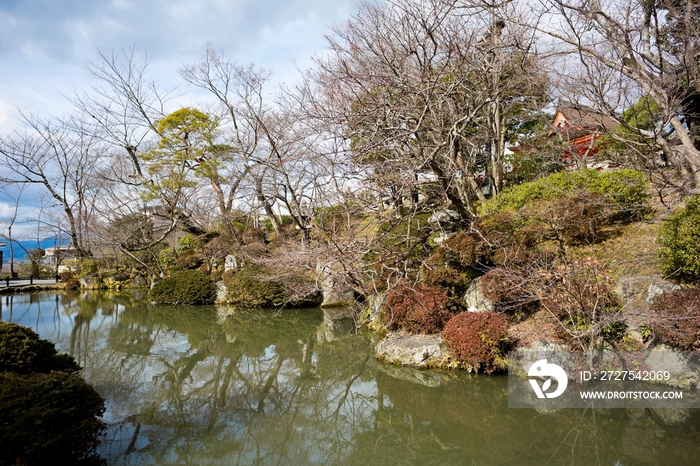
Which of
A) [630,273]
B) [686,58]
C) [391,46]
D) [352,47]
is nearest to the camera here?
[686,58]

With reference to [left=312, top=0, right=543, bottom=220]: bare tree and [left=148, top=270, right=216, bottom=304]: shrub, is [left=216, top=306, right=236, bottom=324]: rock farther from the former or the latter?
[left=312, top=0, right=543, bottom=220]: bare tree

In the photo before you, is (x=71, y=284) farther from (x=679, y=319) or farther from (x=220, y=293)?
(x=679, y=319)

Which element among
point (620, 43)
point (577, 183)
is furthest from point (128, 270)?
point (620, 43)

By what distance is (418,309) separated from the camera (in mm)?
7316

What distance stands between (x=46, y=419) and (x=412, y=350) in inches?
188

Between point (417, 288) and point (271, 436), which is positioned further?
point (417, 288)

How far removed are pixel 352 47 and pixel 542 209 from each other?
4.83m

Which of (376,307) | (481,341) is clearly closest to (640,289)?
(481,341)

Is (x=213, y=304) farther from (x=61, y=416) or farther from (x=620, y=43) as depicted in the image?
(x=620, y=43)

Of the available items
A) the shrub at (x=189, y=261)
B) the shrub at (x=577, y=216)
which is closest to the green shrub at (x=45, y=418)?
the shrub at (x=577, y=216)

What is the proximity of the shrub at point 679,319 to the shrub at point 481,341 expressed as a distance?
1817mm

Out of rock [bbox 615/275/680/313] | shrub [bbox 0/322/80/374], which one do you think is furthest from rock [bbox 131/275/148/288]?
rock [bbox 615/275/680/313]

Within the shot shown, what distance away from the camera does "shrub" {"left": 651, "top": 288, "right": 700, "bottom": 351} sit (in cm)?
495

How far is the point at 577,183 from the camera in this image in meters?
8.61
